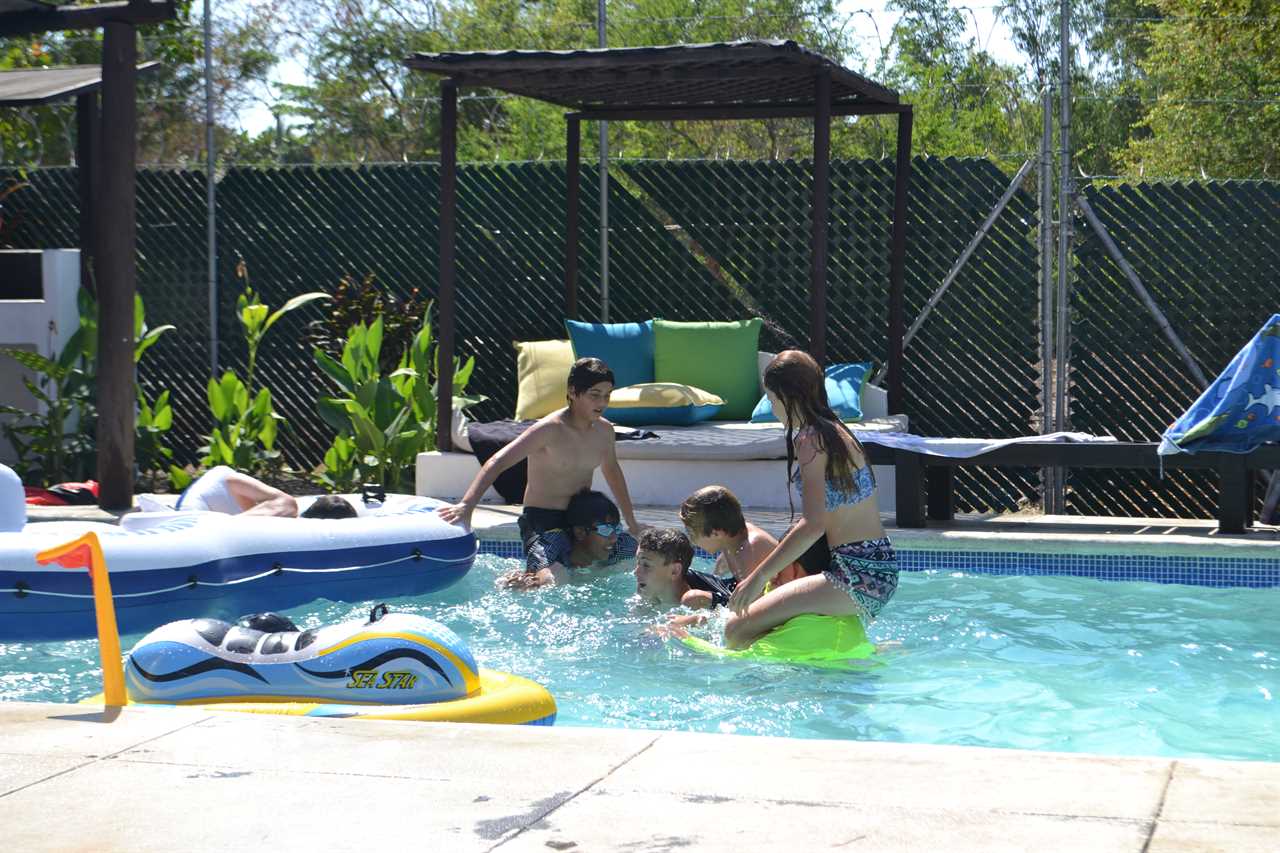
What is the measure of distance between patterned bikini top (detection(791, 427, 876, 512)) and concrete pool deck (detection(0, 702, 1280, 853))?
1.74 metres

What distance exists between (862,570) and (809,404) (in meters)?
0.67

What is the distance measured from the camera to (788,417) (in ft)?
17.7

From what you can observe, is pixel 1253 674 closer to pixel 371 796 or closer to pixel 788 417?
pixel 788 417

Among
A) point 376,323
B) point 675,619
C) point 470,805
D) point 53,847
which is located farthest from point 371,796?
point 376,323

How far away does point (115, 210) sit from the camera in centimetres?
884

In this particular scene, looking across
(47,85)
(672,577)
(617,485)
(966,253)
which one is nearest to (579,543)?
(617,485)

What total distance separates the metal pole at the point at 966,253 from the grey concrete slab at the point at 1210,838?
23.2 feet

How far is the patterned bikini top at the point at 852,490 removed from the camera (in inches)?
214

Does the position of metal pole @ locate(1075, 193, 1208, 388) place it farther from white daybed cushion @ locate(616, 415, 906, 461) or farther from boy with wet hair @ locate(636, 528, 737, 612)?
boy with wet hair @ locate(636, 528, 737, 612)

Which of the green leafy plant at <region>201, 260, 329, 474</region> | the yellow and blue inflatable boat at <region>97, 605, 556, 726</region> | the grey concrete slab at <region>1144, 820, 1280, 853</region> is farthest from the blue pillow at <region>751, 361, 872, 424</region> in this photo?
the grey concrete slab at <region>1144, 820, 1280, 853</region>

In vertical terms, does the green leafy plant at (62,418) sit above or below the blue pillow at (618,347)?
below

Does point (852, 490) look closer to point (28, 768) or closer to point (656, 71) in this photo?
point (28, 768)

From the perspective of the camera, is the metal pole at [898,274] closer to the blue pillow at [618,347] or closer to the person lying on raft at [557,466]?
the blue pillow at [618,347]

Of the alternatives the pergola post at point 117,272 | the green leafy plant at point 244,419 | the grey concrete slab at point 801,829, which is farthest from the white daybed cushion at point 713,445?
the grey concrete slab at point 801,829
